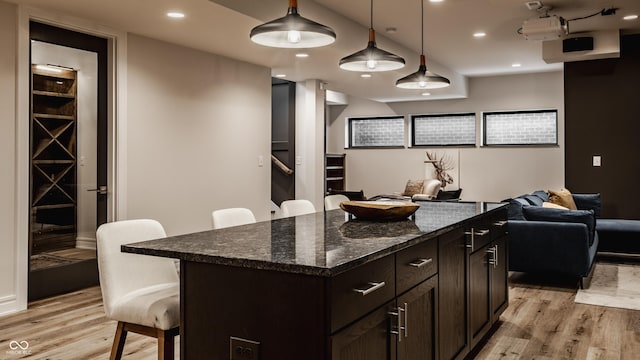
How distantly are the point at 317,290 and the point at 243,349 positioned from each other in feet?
1.18

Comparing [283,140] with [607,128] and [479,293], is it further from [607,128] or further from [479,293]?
[479,293]

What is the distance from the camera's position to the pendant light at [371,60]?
3238 millimetres

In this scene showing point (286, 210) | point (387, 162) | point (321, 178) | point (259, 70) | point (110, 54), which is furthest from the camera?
point (387, 162)

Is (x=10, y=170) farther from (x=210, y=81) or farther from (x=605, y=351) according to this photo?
(x=605, y=351)

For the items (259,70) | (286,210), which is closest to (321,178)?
(259,70)

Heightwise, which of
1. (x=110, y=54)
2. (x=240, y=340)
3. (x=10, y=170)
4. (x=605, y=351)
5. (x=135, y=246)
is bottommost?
(x=605, y=351)

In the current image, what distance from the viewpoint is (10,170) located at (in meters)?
4.10

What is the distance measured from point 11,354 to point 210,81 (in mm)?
3438

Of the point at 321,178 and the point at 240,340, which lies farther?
the point at 321,178

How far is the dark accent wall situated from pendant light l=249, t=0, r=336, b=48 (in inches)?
221

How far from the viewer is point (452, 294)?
2709 mm

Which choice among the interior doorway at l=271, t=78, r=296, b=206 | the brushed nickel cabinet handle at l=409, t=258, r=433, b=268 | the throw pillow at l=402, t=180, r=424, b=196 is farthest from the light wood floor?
the throw pillow at l=402, t=180, r=424, b=196

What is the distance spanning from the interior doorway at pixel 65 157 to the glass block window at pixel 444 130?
280 inches

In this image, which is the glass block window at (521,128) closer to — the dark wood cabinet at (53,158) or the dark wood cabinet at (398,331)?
the dark wood cabinet at (53,158)
